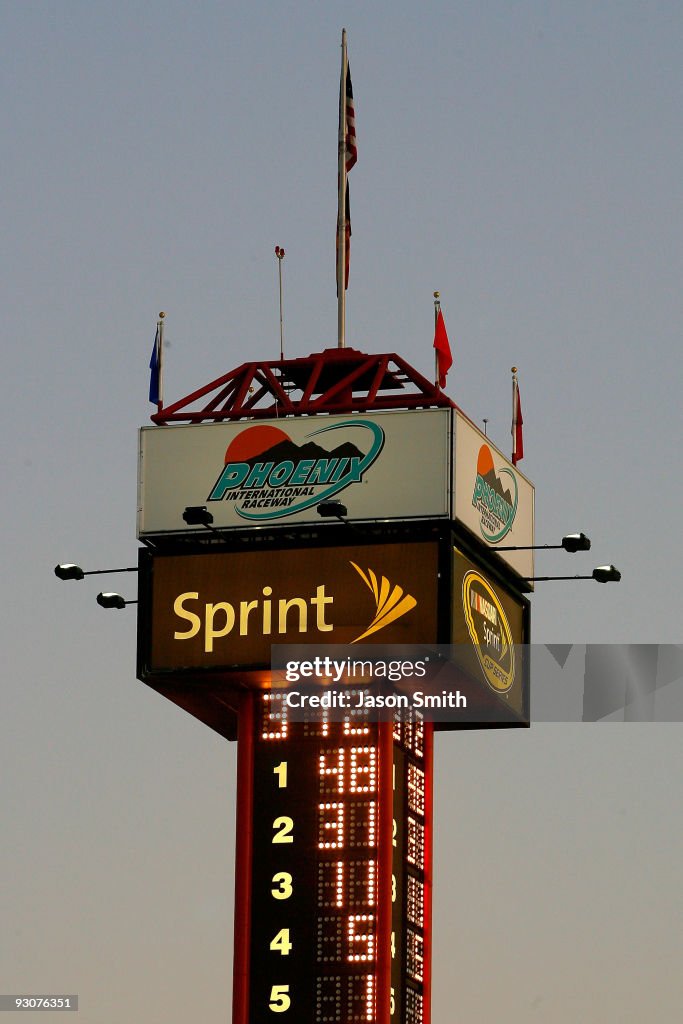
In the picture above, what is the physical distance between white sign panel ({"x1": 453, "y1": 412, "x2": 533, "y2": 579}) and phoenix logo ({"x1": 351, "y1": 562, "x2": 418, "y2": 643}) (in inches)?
74.1

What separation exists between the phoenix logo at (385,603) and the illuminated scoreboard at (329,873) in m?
1.93

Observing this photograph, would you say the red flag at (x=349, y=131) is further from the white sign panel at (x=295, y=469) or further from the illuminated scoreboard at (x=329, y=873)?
the illuminated scoreboard at (x=329, y=873)

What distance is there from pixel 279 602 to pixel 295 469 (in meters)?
2.78

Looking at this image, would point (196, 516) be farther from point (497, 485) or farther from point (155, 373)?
point (497, 485)

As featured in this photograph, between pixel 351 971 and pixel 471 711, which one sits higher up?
pixel 471 711

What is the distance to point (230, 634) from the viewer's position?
3246 inches

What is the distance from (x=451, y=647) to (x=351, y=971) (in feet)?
21.5

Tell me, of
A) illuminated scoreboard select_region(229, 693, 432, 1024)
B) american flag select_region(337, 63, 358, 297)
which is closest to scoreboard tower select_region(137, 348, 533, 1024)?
illuminated scoreboard select_region(229, 693, 432, 1024)

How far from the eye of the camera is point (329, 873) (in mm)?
80688

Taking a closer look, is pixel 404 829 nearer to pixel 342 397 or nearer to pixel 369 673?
pixel 369 673

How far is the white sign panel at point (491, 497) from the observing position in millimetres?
82750

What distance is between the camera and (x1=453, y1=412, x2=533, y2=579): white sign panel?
8275cm

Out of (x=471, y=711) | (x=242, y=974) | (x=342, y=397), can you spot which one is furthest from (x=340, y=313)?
(x=242, y=974)

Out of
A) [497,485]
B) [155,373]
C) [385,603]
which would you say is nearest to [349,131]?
[155,373]
